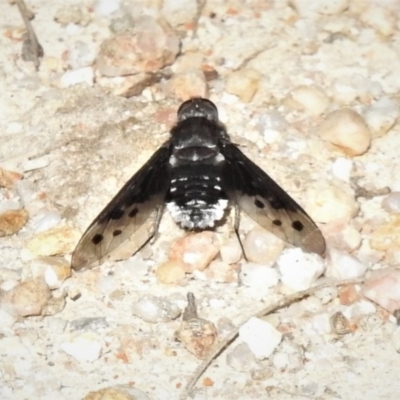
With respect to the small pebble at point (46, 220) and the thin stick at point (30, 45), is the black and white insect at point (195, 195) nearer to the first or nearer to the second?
the small pebble at point (46, 220)

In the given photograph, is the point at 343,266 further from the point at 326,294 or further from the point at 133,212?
the point at 133,212

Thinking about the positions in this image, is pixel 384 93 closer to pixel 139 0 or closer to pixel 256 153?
pixel 256 153

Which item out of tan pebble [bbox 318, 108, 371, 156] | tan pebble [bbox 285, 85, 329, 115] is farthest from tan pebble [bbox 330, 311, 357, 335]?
tan pebble [bbox 285, 85, 329, 115]

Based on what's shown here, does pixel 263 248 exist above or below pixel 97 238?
below

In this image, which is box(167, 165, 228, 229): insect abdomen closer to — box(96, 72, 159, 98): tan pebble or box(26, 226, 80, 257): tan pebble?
box(26, 226, 80, 257): tan pebble

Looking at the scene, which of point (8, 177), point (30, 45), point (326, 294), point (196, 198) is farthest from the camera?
point (30, 45)

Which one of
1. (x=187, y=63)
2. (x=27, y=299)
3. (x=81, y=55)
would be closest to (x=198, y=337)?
(x=27, y=299)

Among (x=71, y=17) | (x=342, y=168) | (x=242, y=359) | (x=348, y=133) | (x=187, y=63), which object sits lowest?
(x=242, y=359)

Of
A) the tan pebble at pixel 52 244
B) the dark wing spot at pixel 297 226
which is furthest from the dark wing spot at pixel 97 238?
the dark wing spot at pixel 297 226
